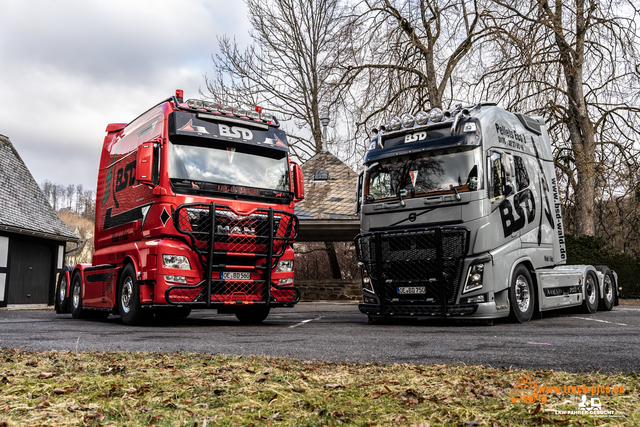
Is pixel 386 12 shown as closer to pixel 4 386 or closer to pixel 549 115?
pixel 549 115

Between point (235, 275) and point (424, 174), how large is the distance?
3644mm

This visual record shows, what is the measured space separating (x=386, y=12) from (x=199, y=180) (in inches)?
464

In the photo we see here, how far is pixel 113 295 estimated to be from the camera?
10.7 meters

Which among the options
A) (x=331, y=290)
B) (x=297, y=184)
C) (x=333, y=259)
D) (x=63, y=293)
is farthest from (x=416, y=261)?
(x=333, y=259)

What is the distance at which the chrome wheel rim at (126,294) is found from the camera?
10.1 meters

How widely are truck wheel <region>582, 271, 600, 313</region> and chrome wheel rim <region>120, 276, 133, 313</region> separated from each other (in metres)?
9.41

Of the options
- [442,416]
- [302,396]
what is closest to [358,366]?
[302,396]

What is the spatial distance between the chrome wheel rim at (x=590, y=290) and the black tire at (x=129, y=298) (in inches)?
371

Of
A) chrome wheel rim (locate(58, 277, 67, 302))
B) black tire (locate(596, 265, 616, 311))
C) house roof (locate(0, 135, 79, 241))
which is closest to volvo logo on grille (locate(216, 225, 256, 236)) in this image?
chrome wheel rim (locate(58, 277, 67, 302))

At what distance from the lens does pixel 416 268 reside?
988 cm

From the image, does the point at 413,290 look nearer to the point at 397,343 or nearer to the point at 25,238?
the point at 397,343

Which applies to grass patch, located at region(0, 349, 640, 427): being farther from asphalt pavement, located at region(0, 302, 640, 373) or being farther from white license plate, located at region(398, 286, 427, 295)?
white license plate, located at region(398, 286, 427, 295)

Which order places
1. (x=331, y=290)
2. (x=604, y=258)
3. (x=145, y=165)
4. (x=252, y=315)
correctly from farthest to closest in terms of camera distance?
(x=331, y=290) < (x=604, y=258) < (x=252, y=315) < (x=145, y=165)

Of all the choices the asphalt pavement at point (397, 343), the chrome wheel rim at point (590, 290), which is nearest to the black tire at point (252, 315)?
the asphalt pavement at point (397, 343)
